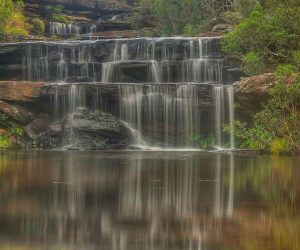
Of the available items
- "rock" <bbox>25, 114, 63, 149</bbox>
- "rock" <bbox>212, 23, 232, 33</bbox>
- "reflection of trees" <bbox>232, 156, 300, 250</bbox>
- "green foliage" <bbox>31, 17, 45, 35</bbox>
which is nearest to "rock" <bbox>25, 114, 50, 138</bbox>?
"rock" <bbox>25, 114, 63, 149</bbox>

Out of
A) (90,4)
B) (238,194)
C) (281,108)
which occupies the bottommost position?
(238,194)

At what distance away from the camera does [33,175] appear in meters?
12.0

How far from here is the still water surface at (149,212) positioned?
533 centimetres

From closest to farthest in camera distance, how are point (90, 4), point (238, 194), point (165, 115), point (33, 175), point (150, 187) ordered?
point (238, 194), point (150, 187), point (33, 175), point (165, 115), point (90, 4)

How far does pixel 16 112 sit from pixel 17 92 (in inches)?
45.0

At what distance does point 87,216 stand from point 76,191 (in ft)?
8.07

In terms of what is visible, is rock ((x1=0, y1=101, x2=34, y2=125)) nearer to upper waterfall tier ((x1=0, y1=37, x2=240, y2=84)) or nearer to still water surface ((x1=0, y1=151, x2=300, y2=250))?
upper waterfall tier ((x1=0, y1=37, x2=240, y2=84))

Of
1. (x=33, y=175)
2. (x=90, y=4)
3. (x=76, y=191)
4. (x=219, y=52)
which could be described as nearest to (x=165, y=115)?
(x=219, y=52)

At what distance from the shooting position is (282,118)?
915 inches

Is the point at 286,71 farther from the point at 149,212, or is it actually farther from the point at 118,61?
the point at 149,212

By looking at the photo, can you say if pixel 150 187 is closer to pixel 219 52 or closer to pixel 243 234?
pixel 243 234

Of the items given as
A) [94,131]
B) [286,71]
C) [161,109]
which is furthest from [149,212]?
[161,109]

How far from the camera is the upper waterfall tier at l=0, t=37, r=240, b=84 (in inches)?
1405

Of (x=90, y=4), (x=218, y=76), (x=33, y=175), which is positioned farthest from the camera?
(x=90, y=4)
